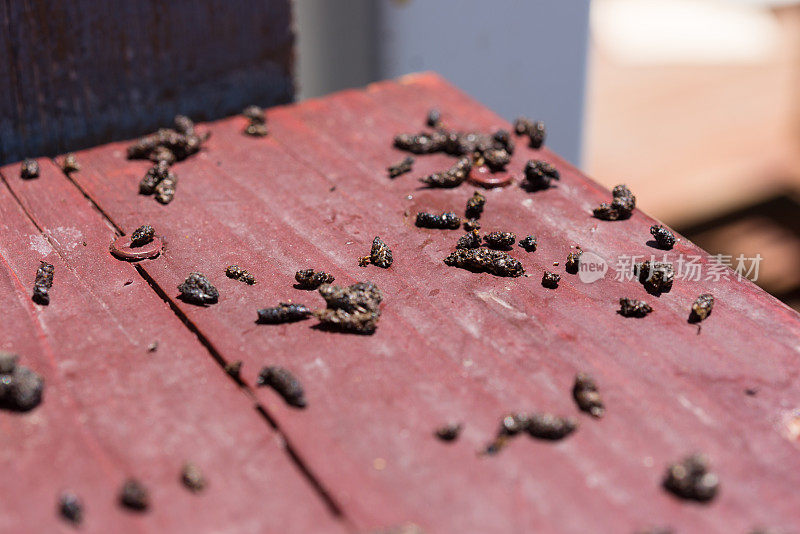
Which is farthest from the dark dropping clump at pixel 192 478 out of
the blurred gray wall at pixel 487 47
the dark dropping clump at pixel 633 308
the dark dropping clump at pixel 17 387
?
the blurred gray wall at pixel 487 47

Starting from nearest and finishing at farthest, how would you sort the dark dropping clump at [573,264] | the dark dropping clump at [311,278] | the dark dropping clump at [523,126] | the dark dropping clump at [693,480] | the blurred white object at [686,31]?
1. the dark dropping clump at [693,480]
2. the dark dropping clump at [311,278]
3. the dark dropping clump at [573,264]
4. the dark dropping clump at [523,126]
5. the blurred white object at [686,31]

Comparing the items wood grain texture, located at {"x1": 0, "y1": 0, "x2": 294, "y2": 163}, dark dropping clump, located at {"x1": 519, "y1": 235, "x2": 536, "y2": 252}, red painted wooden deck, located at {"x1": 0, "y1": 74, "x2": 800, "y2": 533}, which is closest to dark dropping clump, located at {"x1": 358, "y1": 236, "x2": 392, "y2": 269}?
red painted wooden deck, located at {"x1": 0, "y1": 74, "x2": 800, "y2": 533}

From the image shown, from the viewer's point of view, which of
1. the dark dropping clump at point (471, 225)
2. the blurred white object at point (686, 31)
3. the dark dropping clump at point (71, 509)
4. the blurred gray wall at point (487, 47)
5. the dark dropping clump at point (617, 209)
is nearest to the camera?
the dark dropping clump at point (71, 509)

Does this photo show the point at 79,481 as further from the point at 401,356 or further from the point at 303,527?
the point at 401,356

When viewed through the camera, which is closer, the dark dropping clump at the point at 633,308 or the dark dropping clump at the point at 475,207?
the dark dropping clump at the point at 633,308

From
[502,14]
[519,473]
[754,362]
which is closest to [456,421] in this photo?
[519,473]

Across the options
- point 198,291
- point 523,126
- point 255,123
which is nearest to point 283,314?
point 198,291

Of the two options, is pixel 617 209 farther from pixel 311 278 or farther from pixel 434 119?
pixel 311 278

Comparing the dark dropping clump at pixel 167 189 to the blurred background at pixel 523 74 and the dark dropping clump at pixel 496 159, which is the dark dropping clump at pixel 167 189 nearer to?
the blurred background at pixel 523 74
